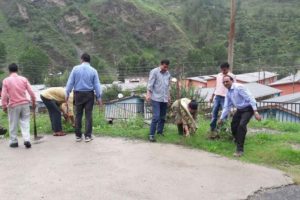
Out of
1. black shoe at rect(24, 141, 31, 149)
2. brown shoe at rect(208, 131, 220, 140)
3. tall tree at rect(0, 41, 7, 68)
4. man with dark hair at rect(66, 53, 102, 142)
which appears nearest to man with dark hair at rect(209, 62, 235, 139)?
brown shoe at rect(208, 131, 220, 140)

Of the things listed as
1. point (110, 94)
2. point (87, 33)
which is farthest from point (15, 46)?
point (110, 94)

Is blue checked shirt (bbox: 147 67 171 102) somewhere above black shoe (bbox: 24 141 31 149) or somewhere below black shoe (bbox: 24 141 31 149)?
above

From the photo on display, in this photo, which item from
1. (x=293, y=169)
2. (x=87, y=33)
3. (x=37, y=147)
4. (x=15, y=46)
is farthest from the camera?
(x=87, y=33)

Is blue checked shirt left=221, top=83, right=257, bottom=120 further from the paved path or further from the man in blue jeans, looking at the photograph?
the man in blue jeans

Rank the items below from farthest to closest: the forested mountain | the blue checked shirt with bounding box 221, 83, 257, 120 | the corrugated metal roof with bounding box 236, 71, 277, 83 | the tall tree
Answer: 1. the forested mountain
2. the tall tree
3. the corrugated metal roof with bounding box 236, 71, 277, 83
4. the blue checked shirt with bounding box 221, 83, 257, 120

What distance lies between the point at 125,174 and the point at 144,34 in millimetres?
103811

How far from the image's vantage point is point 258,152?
7.81 metres

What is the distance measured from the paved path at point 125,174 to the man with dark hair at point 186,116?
0.73 meters

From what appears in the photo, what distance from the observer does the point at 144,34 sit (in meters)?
109

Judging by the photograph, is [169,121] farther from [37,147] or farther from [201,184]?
[201,184]

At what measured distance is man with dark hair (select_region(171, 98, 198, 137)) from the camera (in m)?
8.88

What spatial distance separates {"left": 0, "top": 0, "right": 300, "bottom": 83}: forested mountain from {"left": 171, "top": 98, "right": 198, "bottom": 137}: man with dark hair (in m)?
64.0

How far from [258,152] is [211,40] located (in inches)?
3937

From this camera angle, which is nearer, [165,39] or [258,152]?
[258,152]
